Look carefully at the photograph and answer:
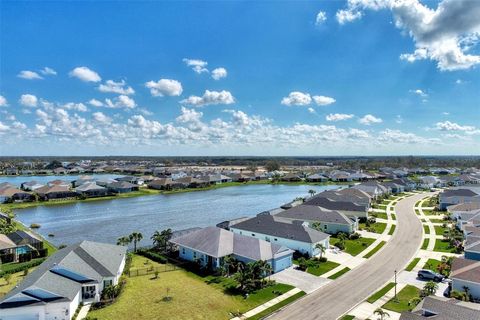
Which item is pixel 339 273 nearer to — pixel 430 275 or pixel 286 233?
pixel 430 275

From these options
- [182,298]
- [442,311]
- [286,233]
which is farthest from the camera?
[286,233]

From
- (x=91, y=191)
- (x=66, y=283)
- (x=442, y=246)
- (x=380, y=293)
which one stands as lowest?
(x=380, y=293)

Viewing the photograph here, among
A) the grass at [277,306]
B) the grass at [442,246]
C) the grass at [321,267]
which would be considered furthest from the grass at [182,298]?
the grass at [442,246]

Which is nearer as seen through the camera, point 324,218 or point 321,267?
point 321,267

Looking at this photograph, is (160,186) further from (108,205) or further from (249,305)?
(249,305)

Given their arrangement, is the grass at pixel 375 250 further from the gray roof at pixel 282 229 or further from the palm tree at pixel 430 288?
the palm tree at pixel 430 288

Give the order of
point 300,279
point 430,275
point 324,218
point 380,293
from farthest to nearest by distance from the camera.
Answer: point 324,218
point 300,279
point 430,275
point 380,293

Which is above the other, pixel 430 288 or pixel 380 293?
pixel 430 288

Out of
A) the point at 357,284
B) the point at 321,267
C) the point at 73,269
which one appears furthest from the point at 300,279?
the point at 73,269

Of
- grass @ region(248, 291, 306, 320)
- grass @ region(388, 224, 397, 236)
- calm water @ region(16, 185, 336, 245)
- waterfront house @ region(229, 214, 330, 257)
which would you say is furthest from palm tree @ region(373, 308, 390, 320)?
calm water @ region(16, 185, 336, 245)
